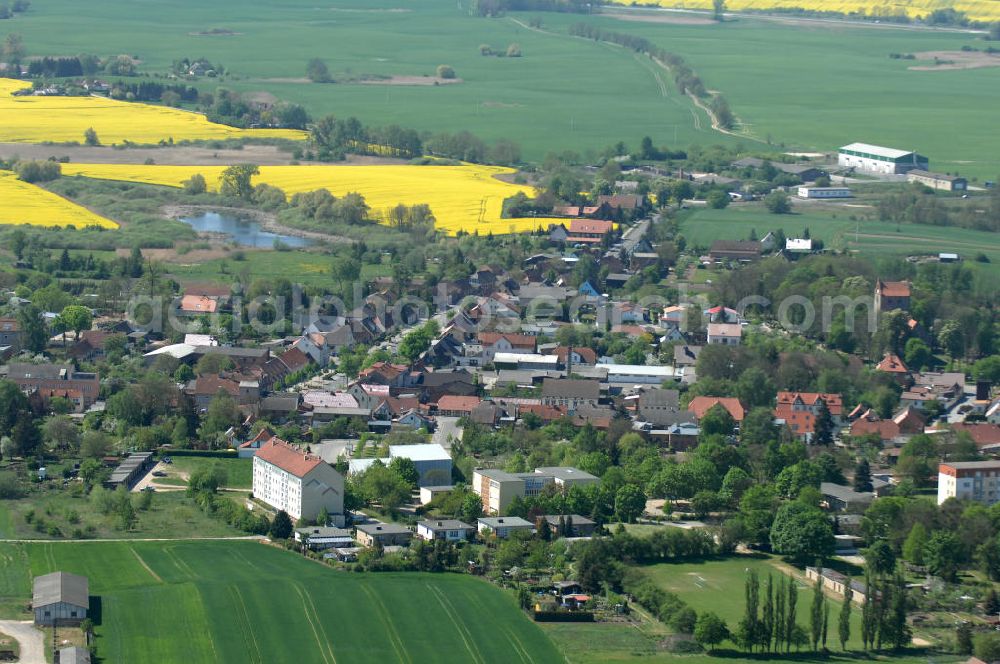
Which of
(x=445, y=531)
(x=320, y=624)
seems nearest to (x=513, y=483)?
(x=445, y=531)

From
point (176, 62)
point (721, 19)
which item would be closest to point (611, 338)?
point (176, 62)

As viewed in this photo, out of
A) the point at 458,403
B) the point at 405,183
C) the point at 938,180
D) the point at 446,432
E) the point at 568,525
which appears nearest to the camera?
the point at 568,525

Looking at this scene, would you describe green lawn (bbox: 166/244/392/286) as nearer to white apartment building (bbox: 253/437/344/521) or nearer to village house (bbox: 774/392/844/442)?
village house (bbox: 774/392/844/442)

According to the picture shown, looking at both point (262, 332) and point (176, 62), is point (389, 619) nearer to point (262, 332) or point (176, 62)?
point (262, 332)

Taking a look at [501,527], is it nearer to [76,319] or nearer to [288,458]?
[288,458]

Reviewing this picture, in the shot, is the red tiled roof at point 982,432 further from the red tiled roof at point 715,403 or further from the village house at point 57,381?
the village house at point 57,381
